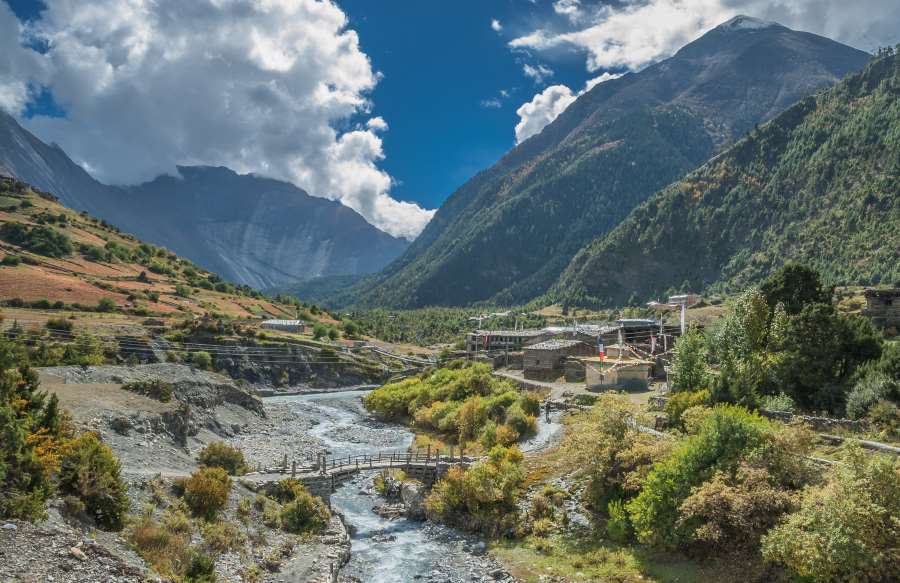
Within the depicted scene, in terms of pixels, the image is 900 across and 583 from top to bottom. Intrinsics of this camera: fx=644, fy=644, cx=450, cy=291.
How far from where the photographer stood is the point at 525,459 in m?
49.8

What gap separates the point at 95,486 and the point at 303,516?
44.0 ft

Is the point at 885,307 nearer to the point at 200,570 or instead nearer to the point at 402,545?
the point at 402,545

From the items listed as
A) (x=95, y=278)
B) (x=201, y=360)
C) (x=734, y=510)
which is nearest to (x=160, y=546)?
(x=734, y=510)

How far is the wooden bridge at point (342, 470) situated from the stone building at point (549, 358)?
31.4 m

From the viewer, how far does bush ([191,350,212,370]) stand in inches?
4011

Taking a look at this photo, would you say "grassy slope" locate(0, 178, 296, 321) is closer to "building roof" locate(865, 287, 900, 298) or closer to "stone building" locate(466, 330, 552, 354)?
"stone building" locate(466, 330, 552, 354)

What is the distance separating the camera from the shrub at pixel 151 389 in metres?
55.0

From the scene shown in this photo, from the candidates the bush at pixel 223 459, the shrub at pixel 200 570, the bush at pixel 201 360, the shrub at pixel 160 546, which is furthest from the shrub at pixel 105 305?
the shrub at pixel 200 570

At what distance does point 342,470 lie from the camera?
48.3m

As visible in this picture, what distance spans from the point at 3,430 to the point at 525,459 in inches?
1381

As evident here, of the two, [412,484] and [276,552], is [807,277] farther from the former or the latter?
[276,552]

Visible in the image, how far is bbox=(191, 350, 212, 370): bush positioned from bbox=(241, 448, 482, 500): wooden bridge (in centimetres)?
5601

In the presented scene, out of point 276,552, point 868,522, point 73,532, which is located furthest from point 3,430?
point 868,522

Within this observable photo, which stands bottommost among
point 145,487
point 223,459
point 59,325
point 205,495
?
point 223,459
